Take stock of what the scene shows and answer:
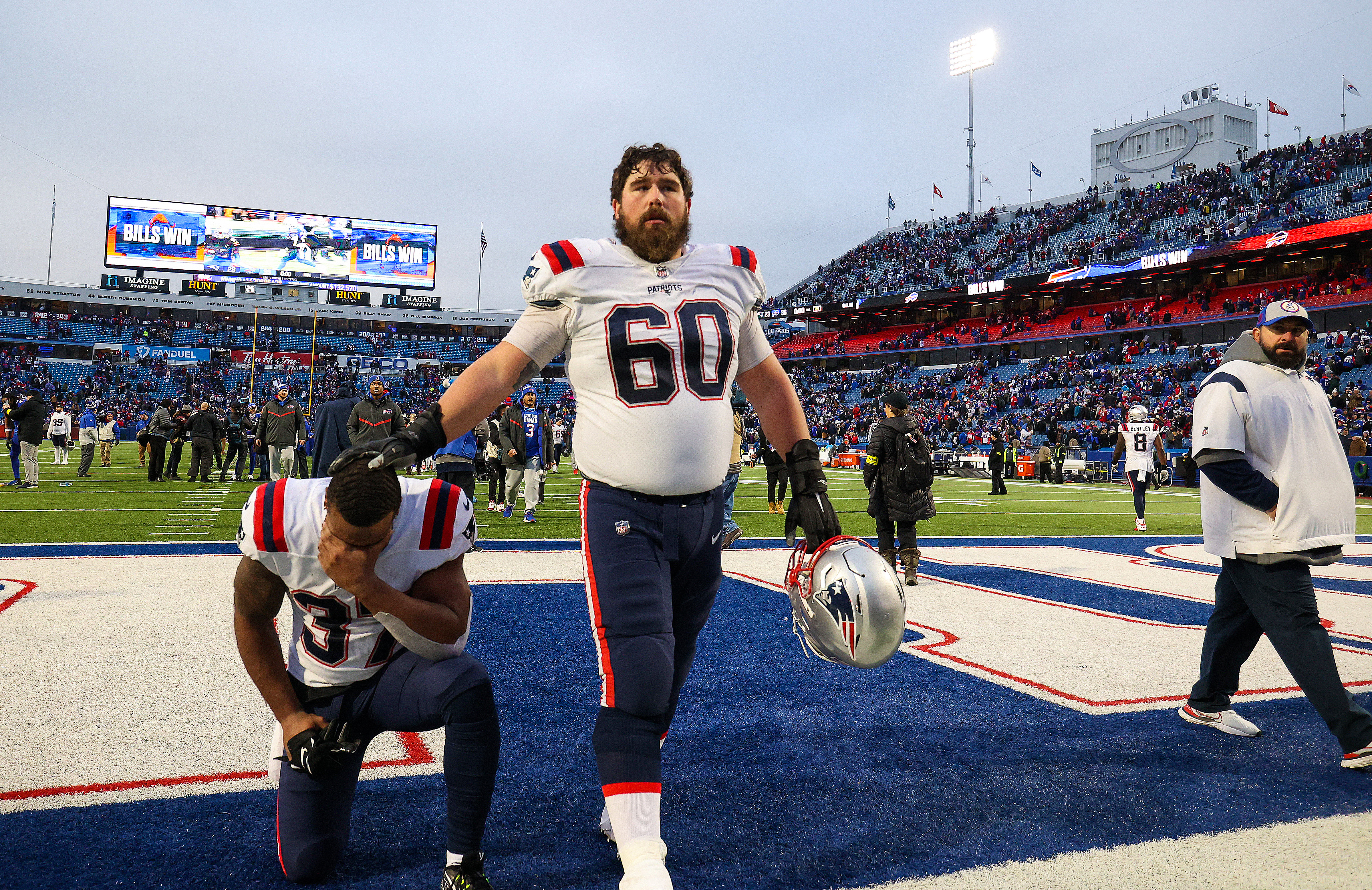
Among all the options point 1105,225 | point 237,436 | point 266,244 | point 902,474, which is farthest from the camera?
point 266,244

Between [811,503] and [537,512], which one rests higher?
[811,503]

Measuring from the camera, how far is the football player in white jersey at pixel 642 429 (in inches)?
85.6

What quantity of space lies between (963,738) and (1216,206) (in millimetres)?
49468

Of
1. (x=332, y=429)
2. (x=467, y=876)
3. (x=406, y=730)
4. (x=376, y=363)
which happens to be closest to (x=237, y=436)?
(x=332, y=429)

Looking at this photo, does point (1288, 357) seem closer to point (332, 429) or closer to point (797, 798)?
point (797, 798)

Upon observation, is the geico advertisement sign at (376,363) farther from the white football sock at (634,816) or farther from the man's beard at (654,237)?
the white football sock at (634,816)

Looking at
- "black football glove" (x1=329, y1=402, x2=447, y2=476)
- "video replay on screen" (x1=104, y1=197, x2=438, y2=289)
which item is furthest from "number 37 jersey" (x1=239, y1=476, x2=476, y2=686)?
"video replay on screen" (x1=104, y1=197, x2=438, y2=289)

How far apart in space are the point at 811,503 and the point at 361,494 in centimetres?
127

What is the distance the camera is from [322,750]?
2.15 metres

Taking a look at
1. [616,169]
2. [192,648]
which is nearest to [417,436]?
[616,169]

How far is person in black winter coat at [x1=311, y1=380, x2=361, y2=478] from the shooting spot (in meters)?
8.90

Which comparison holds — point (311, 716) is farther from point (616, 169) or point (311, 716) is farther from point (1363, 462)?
point (1363, 462)

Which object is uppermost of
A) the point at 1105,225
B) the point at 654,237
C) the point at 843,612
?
the point at 1105,225

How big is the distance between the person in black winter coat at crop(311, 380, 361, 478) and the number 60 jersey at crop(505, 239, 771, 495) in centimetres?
713
